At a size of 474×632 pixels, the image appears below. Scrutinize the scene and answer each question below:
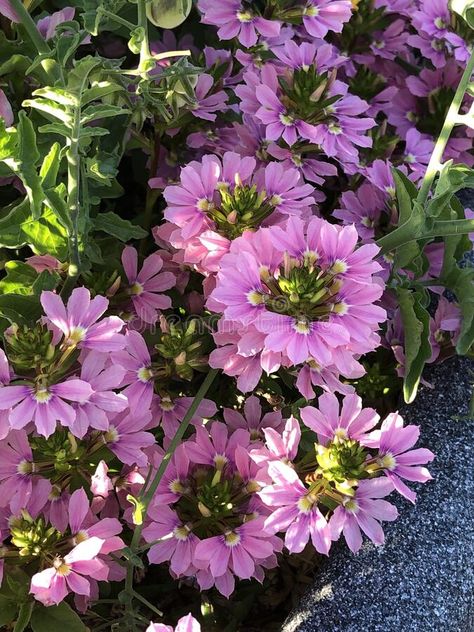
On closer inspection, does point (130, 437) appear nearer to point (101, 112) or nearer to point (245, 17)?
point (101, 112)

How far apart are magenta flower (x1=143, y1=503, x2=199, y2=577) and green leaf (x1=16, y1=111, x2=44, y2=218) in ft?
1.36

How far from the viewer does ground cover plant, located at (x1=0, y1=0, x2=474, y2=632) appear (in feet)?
3.09

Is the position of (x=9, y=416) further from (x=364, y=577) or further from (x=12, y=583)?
(x=364, y=577)

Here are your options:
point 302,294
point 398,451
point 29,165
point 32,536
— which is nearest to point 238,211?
point 302,294

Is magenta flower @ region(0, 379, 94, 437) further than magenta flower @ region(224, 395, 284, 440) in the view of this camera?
No

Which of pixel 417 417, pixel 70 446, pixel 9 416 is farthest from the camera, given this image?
pixel 417 417

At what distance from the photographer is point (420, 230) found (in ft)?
3.53

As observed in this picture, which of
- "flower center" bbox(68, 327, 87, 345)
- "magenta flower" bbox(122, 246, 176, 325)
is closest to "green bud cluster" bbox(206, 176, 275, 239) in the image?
"magenta flower" bbox(122, 246, 176, 325)

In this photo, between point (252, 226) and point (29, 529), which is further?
point (252, 226)

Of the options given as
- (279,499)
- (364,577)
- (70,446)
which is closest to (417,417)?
(364,577)

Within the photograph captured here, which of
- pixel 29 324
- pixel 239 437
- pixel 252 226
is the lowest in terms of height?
pixel 239 437

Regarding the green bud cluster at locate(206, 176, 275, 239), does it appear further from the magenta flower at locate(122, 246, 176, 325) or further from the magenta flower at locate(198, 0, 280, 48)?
the magenta flower at locate(198, 0, 280, 48)

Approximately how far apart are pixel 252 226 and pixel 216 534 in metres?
0.41

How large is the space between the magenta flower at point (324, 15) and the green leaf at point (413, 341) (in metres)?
0.46
